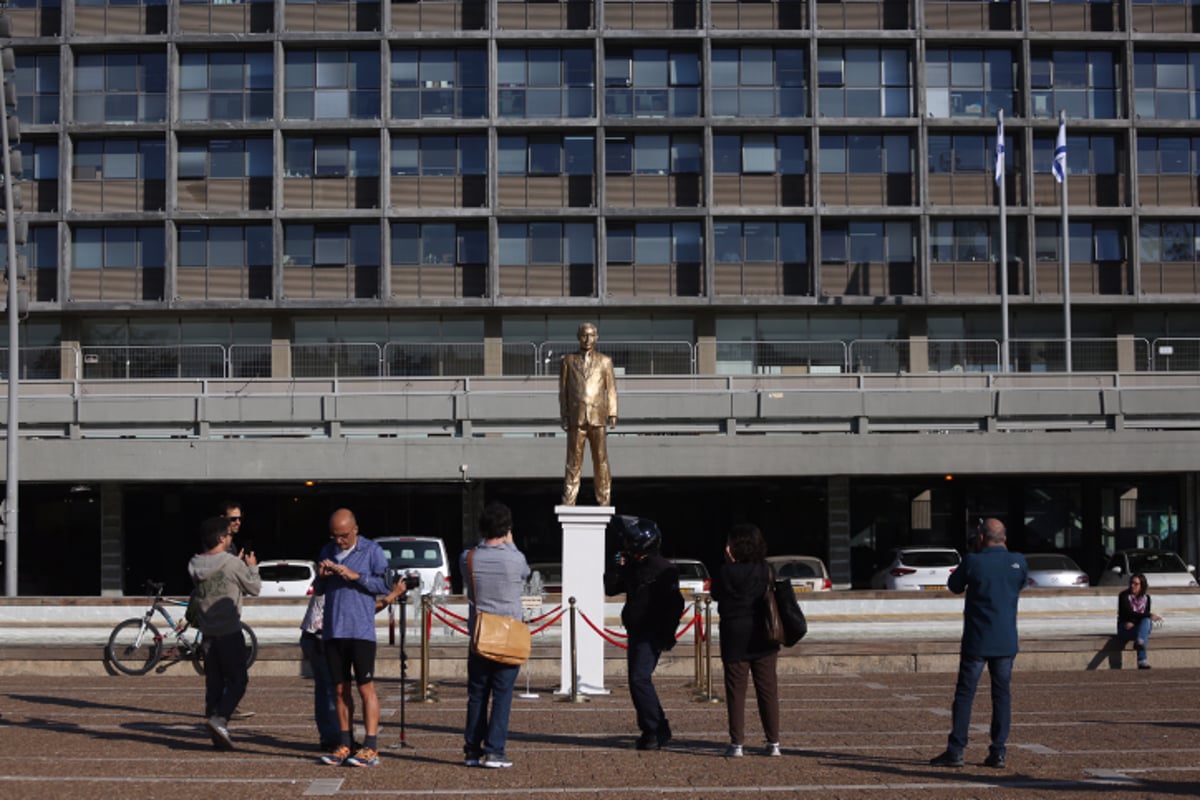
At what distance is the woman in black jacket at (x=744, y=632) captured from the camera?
12.0 meters

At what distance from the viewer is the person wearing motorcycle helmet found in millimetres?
12734

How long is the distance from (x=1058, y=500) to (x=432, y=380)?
19511 mm

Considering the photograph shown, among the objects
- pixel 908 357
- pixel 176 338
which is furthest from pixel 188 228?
pixel 908 357

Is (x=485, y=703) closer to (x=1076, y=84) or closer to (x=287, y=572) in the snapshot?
(x=287, y=572)

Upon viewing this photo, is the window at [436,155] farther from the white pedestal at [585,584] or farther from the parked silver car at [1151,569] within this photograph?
the white pedestal at [585,584]

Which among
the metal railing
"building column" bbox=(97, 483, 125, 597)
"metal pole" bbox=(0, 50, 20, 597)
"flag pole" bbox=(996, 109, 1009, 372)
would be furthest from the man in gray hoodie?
"flag pole" bbox=(996, 109, 1009, 372)

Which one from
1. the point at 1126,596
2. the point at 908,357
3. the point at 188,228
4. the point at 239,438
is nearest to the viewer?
the point at 1126,596

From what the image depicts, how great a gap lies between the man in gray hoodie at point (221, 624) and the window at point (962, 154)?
41.8m

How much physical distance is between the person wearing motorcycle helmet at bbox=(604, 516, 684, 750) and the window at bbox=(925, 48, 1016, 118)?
40.7m

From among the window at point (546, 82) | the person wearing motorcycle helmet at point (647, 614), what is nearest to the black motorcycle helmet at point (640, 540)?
the person wearing motorcycle helmet at point (647, 614)

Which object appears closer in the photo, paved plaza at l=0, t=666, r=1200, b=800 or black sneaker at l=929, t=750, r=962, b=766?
paved plaza at l=0, t=666, r=1200, b=800

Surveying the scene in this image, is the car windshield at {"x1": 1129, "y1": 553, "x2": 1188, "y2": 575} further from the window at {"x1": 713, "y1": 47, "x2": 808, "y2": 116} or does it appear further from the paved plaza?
the window at {"x1": 713, "y1": 47, "x2": 808, "y2": 116}

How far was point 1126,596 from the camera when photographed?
21.5 metres

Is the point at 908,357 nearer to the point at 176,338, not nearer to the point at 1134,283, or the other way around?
the point at 1134,283
